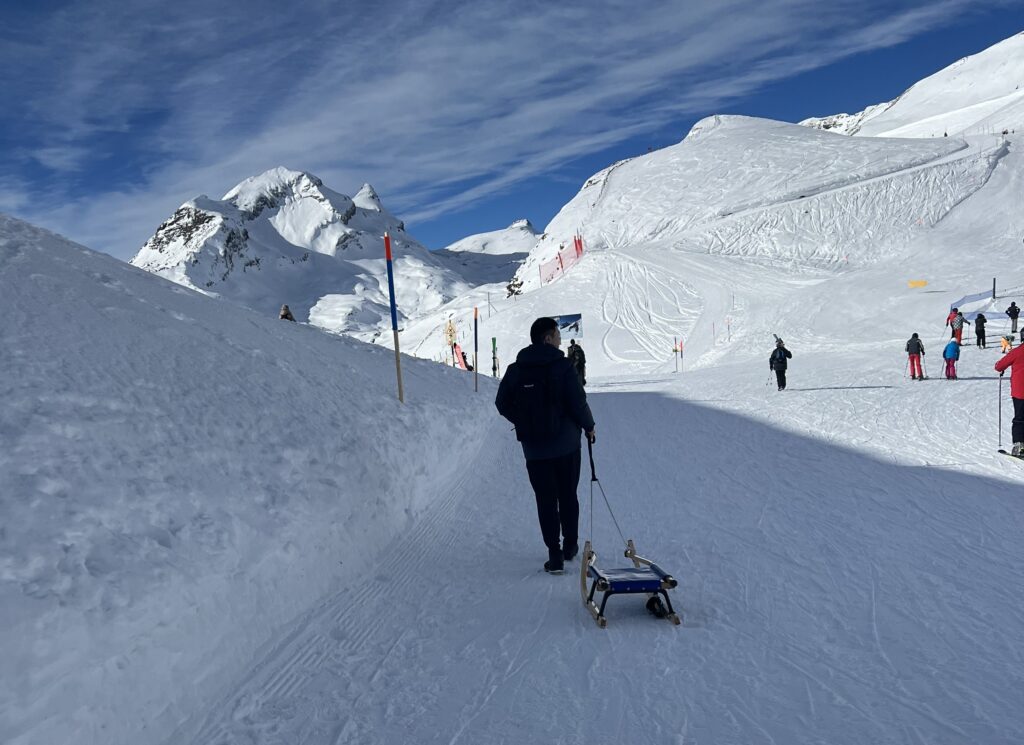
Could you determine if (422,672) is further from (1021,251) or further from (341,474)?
(1021,251)

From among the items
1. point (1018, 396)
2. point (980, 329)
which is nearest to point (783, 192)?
point (980, 329)

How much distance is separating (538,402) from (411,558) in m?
2.05

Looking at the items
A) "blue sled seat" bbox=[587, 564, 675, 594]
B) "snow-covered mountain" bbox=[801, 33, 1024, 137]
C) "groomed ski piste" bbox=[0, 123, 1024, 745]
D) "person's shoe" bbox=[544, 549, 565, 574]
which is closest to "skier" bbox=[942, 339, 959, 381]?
"groomed ski piste" bbox=[0, 123, 1024, 745]

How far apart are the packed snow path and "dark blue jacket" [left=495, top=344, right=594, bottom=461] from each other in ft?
3.35

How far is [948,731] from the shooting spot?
3.22 metres

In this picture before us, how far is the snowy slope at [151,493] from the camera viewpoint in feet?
11.6

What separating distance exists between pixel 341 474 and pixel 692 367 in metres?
33.8

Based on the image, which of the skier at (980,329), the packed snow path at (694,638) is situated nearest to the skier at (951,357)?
the skier at (980,329)

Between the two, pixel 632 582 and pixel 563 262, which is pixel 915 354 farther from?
pixel 563 262

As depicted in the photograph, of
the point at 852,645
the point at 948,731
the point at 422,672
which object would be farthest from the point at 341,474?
the point at 948,731

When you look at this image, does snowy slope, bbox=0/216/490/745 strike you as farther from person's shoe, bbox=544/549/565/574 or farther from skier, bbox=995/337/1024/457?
skier, bbox=995/337/1024/457

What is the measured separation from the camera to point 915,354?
18.4 metres

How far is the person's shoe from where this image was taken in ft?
18.6

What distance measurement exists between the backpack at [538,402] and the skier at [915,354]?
16.0 meters
